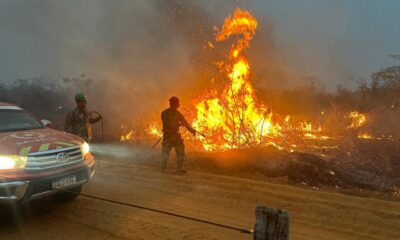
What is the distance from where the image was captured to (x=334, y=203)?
7.01 meters

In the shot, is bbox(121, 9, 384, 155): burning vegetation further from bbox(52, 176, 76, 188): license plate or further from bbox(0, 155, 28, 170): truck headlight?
bbox(0, 155, 28, 170): truck headlight

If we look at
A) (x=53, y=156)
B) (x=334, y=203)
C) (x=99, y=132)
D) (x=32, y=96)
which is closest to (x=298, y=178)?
(x=334, y=203)

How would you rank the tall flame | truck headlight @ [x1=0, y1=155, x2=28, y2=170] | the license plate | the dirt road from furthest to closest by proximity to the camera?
the tall flame
the license plate
the dirt road
truck headlight @ [x1=0, y1=155, x2=28, y2=170]

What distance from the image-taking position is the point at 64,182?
603cm

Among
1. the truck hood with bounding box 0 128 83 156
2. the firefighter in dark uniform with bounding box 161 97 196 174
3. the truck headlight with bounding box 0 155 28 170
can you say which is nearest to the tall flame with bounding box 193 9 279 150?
the firefighter in dark uniform with bounding box 161 97 196 174

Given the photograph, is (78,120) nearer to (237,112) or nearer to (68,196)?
(68,196)

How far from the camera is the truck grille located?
5664 mm

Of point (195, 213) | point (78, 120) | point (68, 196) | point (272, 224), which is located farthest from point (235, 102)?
point (272, 224)

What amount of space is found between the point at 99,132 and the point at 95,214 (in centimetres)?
1093

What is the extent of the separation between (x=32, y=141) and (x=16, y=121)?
4.14 ft

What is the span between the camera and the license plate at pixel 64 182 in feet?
19.3

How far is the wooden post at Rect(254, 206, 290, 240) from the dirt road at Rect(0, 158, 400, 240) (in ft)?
7.48

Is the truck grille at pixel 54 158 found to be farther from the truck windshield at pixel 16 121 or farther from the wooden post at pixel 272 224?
the wooden post at pixel 272 224

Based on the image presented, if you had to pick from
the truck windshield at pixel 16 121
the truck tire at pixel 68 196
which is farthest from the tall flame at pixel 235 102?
the truck windshield at pixel 16 121
